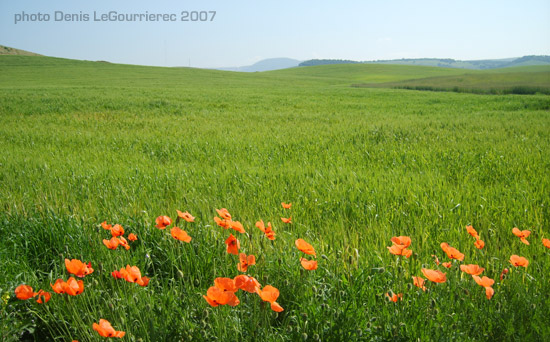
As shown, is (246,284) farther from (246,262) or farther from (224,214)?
(224,214)

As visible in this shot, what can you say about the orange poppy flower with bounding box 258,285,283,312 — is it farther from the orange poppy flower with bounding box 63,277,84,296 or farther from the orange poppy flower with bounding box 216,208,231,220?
the orange poppy flower with bounding box 63,277,84,296

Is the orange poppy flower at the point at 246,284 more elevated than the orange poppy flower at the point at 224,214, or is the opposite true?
the orange poppy flower at the point at 224,214

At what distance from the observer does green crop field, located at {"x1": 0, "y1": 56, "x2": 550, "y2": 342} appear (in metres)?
1.39

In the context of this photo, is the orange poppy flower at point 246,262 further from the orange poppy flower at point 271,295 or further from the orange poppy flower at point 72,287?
the orange poppy flower at point 72,287

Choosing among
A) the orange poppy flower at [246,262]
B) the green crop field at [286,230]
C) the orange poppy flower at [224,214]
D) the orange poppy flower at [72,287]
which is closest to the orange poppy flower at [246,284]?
the green crop field at [286,230]

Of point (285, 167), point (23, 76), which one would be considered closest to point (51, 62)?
point (23, 76)

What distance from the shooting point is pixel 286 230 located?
2.44m

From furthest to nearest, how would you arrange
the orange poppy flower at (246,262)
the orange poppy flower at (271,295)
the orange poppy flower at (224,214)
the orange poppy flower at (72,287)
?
1. the orange poppy flower at (224,214)
2. the orange poppy flower at (246,262)
3. the orange poppy flower at (72,287)
4. the orange poppy flower at (271,295)

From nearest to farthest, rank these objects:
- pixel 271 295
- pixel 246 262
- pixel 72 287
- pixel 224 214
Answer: pixel 271 295
pixel 72 287
pixel 246 262
pixel 224 214

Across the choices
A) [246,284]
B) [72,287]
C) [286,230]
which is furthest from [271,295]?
[286,230]

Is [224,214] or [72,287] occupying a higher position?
[224,214]

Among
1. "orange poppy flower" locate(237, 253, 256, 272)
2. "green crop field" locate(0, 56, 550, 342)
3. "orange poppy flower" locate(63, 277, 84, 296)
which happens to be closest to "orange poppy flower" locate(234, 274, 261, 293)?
"green crop field" locate(0, 56, 550, 342)

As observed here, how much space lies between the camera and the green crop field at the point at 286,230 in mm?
1394

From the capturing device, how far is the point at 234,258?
6.23 ft
